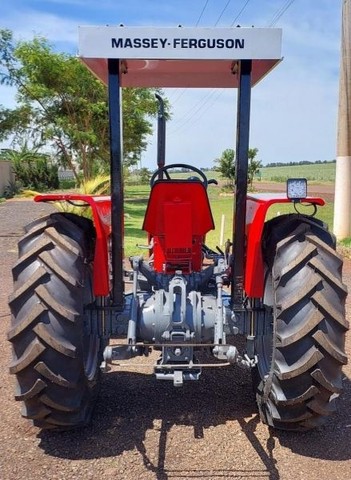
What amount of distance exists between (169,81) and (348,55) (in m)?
7.92

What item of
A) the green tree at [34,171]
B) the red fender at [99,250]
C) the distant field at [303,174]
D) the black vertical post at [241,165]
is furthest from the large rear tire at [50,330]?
the distant field at [303,174]

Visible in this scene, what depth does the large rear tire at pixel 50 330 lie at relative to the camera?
301 cm

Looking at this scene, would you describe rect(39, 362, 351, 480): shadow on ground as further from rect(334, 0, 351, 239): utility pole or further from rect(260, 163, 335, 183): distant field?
rect(260, 163, 335, 183): distant field

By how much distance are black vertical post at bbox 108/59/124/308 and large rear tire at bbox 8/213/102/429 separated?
229 mm

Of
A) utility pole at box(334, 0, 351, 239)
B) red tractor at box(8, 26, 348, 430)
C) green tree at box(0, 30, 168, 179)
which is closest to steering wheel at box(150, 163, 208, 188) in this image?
red tractor at box(8, 26, 348, 430)

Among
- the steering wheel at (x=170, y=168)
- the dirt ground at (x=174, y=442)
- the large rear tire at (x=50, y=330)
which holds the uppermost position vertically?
the steering wheel at (x=170, y=168)

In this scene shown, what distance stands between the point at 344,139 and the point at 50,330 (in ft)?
31.1

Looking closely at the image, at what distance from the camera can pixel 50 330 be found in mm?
3016

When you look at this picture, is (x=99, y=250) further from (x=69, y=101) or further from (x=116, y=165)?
(x=69, y=101)

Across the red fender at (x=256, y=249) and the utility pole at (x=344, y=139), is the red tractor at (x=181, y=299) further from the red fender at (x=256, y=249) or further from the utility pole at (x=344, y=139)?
the utility pole at (x=344, y=139)

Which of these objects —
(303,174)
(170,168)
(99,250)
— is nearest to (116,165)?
(99,250)

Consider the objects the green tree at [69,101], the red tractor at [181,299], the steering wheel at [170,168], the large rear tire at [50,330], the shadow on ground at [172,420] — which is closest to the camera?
the red tractor at [181,299]

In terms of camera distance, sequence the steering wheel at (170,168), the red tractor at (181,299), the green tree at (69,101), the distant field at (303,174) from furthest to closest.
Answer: the distant field at (303,174) → the green tree at (69,101) → the steering wheel at (170,168) → the red tractor at (181,299)

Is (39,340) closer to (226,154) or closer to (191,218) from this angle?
(191,218)
